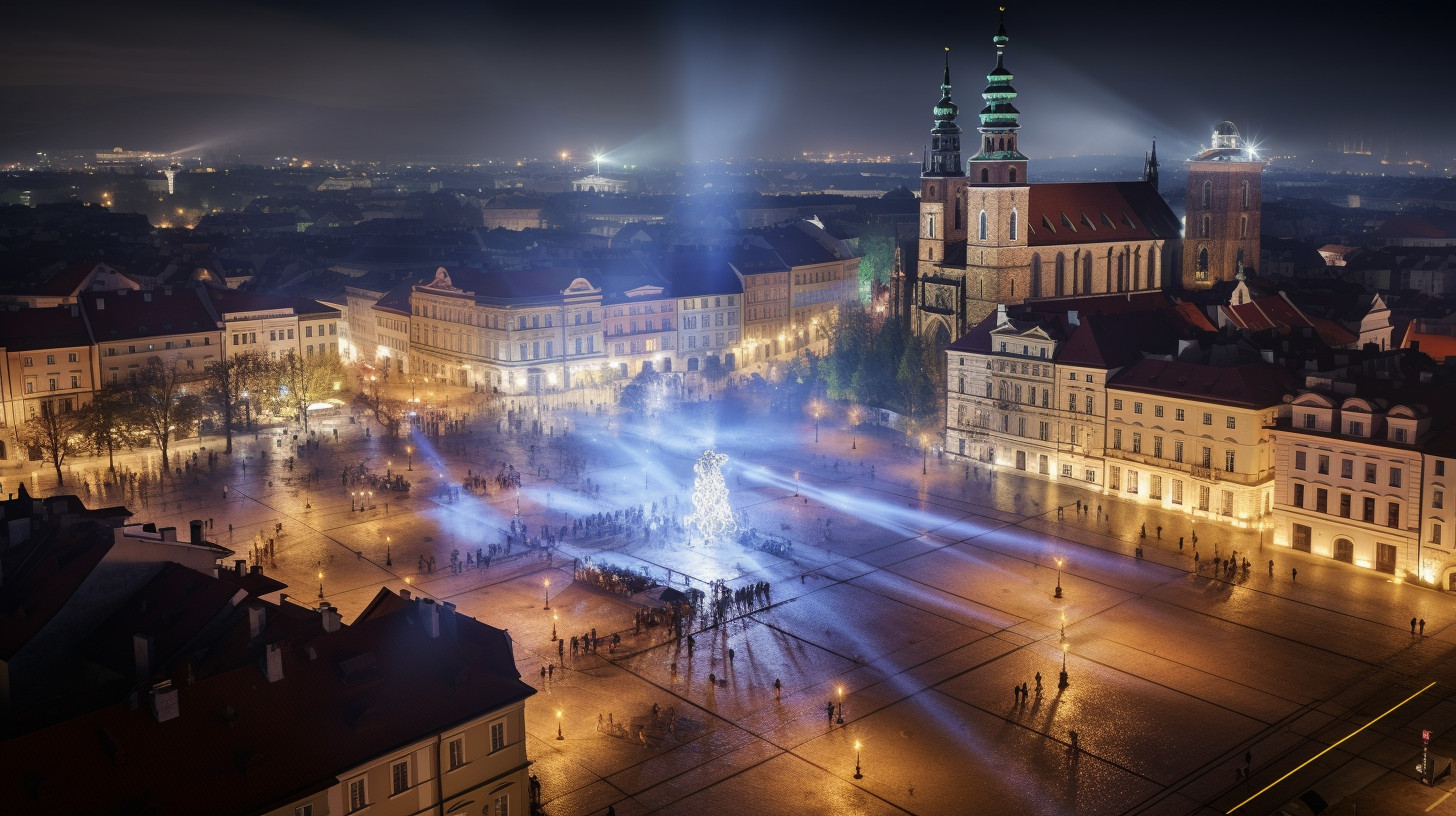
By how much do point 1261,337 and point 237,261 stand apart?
100768 millimetres

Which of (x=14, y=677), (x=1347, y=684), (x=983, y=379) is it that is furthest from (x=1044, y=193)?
(x=14, y=677)

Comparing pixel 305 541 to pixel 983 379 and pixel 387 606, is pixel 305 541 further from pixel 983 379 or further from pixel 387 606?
pixel 983 379

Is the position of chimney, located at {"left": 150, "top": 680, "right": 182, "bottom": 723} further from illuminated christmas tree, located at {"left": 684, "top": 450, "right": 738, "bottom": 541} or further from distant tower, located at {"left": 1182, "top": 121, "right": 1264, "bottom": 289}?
distant tower, located at {"left": 1182, "top": 121, "right": 1264, "bottom": 289}

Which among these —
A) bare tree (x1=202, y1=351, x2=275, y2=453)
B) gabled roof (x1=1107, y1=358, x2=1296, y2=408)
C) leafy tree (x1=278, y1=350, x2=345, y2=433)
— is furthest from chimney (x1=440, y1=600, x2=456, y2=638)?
leafy tree (x1=278, y1=350, x2=345, y2=433)

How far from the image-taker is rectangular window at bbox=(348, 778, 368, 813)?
27.8 meters

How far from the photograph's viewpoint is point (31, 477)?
2618 inches

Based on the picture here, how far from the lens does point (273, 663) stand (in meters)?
28.5

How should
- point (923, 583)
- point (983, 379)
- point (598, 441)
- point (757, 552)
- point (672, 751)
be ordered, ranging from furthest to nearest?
point (598, 441) → point (983, 379) → point (757, 552) → point (923, 583) → point (672, 751)

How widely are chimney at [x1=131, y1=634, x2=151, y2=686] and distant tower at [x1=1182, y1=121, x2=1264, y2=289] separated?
8521 cm

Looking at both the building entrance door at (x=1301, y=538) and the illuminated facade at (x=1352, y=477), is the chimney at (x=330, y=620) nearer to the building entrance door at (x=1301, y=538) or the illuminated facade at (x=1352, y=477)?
the illuminated facade at (x=1352, y=477)

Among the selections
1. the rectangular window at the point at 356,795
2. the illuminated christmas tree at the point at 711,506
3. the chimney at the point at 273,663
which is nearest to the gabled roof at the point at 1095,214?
the illuminated christmas tree at the point at 711,506

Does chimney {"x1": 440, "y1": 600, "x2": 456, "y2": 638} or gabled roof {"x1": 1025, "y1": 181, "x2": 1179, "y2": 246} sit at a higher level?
gabled roof {"x1": 1025, "y1": 181, "x2": 1179, "y2": 246}

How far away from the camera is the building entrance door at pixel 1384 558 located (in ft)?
166

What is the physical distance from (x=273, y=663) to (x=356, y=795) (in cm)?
352
